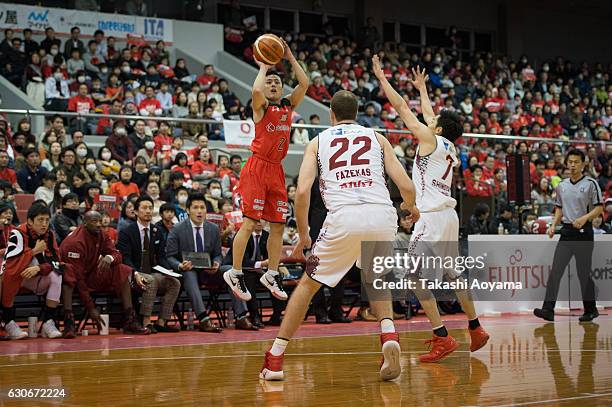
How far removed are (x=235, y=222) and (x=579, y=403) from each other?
809 cm

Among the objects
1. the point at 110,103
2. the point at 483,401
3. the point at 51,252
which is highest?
the point at 110,103

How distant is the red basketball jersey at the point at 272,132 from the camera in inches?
330

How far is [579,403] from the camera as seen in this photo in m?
5.50

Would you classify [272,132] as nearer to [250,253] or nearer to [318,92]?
[250,253]

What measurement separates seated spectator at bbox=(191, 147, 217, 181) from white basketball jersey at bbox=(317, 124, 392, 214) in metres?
9.02

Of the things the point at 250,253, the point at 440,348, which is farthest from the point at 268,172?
the point at 250,253

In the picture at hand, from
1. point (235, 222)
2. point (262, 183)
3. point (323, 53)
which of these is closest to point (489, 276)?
point (235, 222)

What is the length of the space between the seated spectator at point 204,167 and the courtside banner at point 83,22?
6730 millimetres

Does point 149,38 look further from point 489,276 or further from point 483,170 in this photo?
point 489,276

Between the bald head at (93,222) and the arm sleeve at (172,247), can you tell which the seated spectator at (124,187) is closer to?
the arm sleeve at (172,247)

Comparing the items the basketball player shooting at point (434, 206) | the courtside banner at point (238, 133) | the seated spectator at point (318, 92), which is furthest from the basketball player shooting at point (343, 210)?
the seated spectator at point (318, 92)

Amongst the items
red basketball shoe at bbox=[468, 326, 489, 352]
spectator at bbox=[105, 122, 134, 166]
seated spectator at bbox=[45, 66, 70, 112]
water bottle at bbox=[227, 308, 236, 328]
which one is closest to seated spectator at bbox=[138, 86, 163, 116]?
seated spectator at bbox=[45, 66, 70, 112]

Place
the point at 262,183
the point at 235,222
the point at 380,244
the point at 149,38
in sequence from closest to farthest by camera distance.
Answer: the point at 380,244
the point at 262,183
the point at 235,222
the point at 149,38

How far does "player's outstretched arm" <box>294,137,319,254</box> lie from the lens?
6430 mm
